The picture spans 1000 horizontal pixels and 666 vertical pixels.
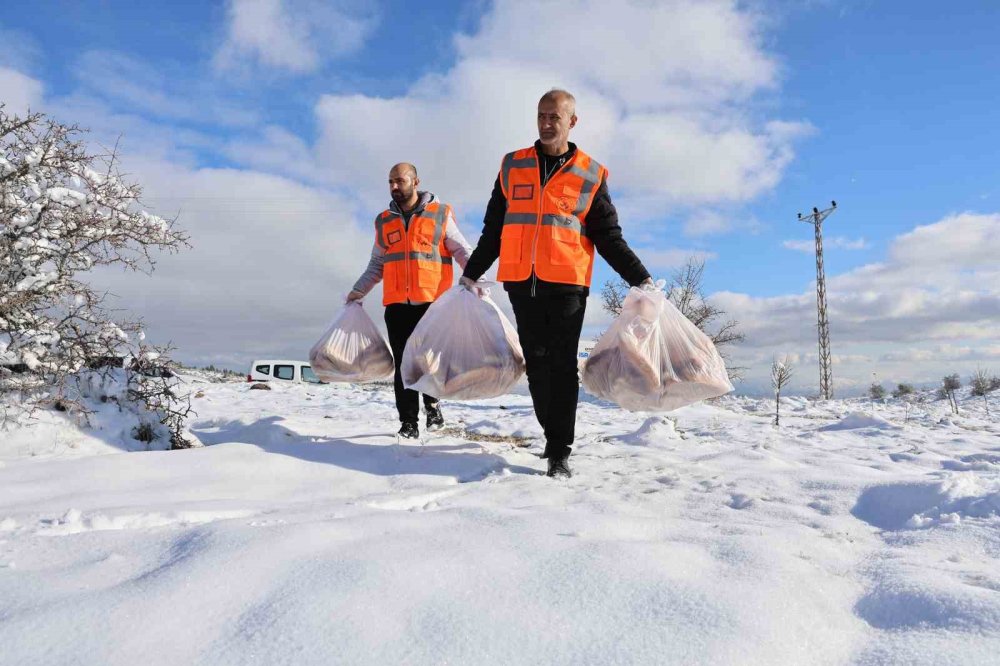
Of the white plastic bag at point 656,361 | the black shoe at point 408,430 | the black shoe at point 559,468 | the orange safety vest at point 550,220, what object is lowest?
the black shoe at point 559,468

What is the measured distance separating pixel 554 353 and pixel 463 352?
1.47 ft

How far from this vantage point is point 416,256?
3.99 metres

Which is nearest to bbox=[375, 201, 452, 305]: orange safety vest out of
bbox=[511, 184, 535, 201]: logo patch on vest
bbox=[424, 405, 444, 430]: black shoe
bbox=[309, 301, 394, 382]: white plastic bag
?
bbox=[309, 301, 394, 382]: white plastic bag

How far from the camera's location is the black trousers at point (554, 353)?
10.0 feet

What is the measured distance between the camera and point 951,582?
1424 mm

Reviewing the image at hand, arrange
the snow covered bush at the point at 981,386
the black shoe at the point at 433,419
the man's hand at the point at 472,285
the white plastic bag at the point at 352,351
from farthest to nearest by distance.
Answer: the snow covered bush at the point at 981,386 → the black shoe at the point at 433,419 → the white plastic bag at the point at 352,351 → the man's hand at the point at 472,285

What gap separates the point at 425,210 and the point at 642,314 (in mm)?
1671

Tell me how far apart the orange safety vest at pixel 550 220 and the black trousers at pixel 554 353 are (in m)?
0.12

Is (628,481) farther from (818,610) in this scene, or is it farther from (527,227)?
(818,610)

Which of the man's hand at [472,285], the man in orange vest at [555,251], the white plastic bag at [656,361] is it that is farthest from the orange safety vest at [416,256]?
the white plastic bag at [656,361]

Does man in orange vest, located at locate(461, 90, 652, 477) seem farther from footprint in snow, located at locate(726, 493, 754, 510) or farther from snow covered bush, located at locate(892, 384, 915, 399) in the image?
snow covered bush, located at locate(892, 384, 915, 399)

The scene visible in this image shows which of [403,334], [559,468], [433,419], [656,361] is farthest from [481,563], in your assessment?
[433,419]

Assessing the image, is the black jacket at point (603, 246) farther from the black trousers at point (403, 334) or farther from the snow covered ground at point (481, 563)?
the black trousers at point (403, 334)

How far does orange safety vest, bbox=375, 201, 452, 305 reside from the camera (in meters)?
4.00
